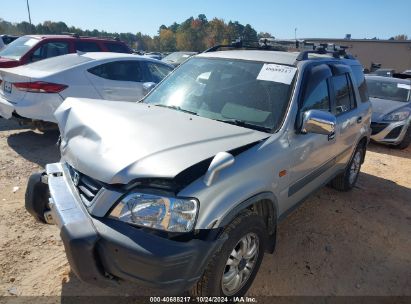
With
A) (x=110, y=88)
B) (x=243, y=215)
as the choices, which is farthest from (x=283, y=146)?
(x=110, y=88)

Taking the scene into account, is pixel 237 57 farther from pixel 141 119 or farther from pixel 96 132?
pixel 96 132

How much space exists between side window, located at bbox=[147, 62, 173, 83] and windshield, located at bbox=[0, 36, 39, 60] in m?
2.65

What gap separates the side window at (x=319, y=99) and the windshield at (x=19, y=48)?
6.37 meters

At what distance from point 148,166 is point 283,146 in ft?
4.07

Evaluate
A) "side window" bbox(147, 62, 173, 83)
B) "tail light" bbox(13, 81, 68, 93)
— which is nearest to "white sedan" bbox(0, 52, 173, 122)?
"tail light" bbox(13, 81, 68, 93)

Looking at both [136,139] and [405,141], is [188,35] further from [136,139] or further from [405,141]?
[136,139]

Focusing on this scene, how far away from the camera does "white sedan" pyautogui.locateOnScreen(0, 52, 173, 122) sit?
215 inches

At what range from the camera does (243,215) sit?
2.46 meters

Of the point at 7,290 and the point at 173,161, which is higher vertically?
the point at 173,161

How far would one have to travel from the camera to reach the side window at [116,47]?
28.9ft

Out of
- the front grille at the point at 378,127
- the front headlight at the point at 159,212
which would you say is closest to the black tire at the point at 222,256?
the front headlight at the point at 159,212

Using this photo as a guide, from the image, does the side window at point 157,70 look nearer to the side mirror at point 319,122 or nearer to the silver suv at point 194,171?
the silver suv at point 194,171

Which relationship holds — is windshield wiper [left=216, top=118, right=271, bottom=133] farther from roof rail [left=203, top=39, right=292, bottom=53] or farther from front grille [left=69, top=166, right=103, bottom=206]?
roof rail [left=203, top=39, right=292, bottom=53]

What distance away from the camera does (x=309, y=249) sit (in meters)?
3.62
